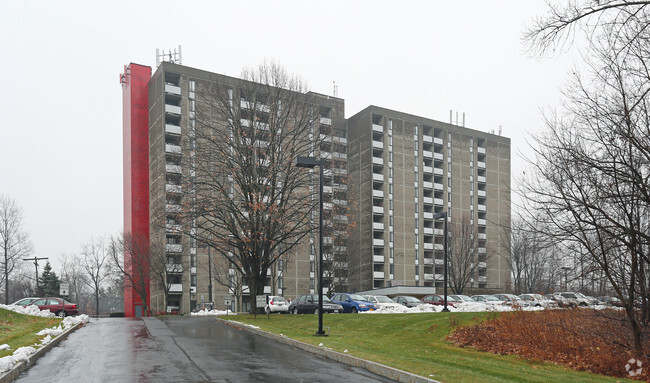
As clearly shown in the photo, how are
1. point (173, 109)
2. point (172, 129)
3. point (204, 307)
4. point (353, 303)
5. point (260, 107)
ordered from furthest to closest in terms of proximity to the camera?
point (173, 109)
point (172, 129)
point (204, 307)
point (353, 303)
point (260, 107)

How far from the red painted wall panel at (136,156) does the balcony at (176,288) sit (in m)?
10.2

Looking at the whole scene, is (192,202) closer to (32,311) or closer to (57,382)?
(32,311)

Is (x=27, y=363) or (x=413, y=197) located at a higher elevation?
(x=413, y=197)

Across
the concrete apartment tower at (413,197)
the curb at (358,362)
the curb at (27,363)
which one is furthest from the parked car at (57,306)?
the concrete apartment tower at (413,197)

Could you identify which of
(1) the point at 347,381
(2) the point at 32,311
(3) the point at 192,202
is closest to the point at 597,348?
(1) the point at 347,381

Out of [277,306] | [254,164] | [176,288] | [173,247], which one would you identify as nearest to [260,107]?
[254,164]

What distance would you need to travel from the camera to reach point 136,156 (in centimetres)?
8675

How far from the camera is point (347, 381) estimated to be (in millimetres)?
11477

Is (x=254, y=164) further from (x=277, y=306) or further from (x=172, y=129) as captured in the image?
(x=172, y=129)

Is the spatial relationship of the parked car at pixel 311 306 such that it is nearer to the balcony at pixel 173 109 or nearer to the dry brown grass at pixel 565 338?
the dry brown grass at pixel 565 338

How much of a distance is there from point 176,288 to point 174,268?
21.2 feet

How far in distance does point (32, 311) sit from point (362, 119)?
72.1 meters

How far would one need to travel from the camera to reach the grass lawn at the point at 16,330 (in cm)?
1614

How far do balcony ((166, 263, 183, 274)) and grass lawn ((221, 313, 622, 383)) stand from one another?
42.3m
